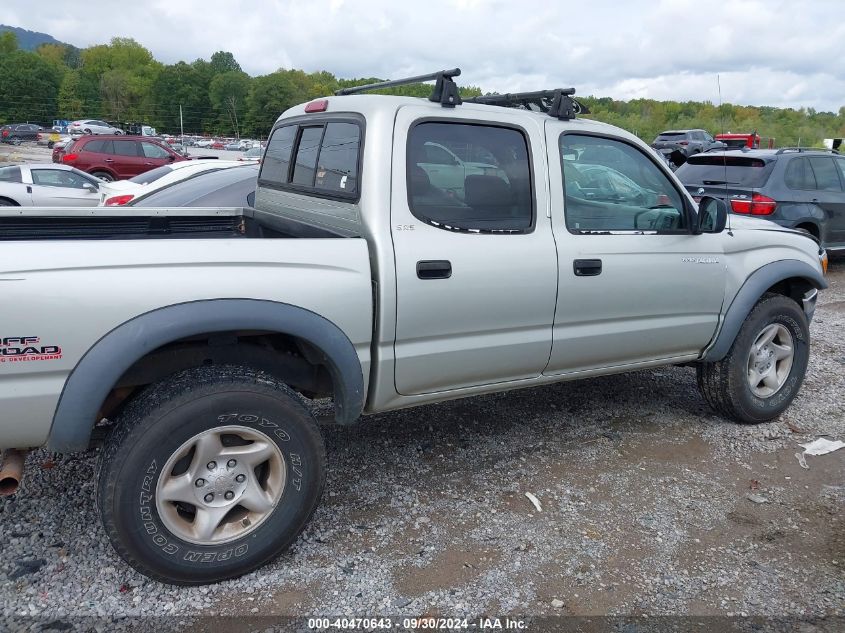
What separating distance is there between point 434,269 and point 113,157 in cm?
1883

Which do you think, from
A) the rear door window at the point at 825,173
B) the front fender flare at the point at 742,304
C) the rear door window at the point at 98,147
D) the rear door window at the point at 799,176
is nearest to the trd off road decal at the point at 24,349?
the front fender flare at the point at 742,304

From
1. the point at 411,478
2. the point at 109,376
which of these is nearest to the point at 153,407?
the point at 109,376

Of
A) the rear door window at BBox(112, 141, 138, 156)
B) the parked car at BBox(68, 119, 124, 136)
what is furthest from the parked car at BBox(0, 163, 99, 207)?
the parked car at BBox(68, 119, 124, 136)

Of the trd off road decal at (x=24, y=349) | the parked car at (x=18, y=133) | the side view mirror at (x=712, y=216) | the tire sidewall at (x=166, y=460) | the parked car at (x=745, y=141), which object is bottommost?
the tire sidewall at (x=166, y=460)

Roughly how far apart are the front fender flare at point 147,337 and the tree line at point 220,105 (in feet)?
88.4

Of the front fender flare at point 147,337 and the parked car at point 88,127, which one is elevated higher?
the parked car at point 88,127

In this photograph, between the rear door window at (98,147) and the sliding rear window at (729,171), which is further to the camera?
the rear door window at (98,147)

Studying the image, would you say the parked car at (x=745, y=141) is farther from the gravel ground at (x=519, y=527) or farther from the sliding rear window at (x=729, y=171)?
the gravel ground at (x=519, y=527)

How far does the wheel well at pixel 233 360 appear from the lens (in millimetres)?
2812

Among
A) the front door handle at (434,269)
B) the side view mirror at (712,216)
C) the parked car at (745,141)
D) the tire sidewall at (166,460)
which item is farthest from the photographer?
the parked car at (745,141)

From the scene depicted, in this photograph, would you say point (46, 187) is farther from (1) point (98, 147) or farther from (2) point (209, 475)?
(2) point (209, 475)

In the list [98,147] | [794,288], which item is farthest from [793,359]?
[98,147]

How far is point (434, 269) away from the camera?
314cm

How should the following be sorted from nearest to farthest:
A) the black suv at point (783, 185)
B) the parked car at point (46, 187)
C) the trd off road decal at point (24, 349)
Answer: the trd off road decal at point (24, 349) → the black suv at point (783, 185) → the parked car at point (46, 187)
